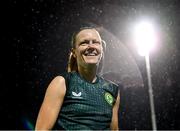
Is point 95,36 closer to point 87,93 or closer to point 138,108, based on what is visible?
point 87,93

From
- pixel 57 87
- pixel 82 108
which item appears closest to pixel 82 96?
pixel 82 108

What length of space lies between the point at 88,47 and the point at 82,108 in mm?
572

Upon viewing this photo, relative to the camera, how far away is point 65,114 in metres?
3.11

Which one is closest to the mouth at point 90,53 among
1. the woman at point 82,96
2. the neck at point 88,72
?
the woman at point 82,96

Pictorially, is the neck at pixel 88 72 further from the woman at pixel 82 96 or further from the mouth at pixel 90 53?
the mouth at pixel 90 53

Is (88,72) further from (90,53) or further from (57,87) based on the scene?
(57,87)

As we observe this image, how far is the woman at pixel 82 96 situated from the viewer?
3027 millimetres

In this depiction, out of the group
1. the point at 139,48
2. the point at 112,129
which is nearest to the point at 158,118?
the point at 139,48

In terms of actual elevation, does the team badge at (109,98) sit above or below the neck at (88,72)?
below

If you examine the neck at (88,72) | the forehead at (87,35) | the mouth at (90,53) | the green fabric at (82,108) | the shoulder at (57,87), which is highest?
the forehead at (87,35)

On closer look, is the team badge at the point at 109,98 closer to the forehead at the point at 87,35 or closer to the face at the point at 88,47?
the face at the point at 88,47

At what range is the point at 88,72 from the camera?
341cm

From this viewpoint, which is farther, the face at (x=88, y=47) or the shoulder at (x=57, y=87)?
the face at (x=88, y=47)

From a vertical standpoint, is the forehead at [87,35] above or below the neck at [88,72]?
above
